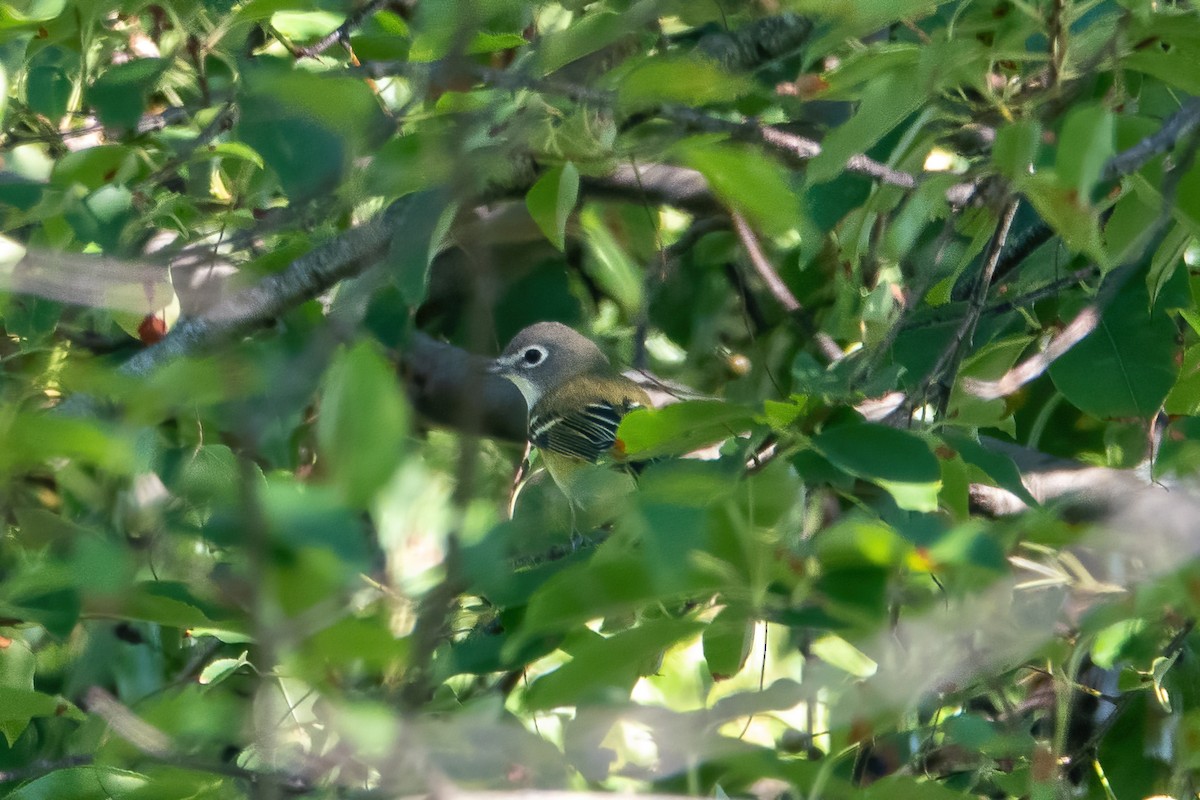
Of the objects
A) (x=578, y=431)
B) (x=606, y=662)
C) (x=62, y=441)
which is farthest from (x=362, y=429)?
(x=578, y=431)

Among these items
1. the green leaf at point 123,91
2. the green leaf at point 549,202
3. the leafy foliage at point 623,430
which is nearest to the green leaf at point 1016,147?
the leafy foliage at point 623,430

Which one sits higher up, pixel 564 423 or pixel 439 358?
pixel 439 358

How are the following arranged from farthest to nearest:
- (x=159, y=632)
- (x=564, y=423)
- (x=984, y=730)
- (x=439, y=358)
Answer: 1. (x=564, y=423)
2. (x=439, y=358)
3. (x=159, y=632)
4. (x=984, y=730)

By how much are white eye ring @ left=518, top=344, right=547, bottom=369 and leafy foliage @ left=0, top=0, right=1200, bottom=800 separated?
50.4 inches

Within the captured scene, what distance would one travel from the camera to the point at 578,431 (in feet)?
12.5

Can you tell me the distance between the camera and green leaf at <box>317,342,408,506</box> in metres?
0.78

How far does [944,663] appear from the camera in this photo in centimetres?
114

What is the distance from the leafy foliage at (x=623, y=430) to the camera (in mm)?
994

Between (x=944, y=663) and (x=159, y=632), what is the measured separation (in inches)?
100

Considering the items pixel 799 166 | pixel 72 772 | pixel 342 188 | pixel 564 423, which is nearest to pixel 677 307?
pixel 564 423

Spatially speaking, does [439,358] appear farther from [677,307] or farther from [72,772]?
[72,772]

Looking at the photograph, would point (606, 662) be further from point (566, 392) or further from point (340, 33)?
point (566, 392)

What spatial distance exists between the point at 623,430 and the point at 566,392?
282cm

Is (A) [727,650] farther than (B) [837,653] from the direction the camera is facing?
No
